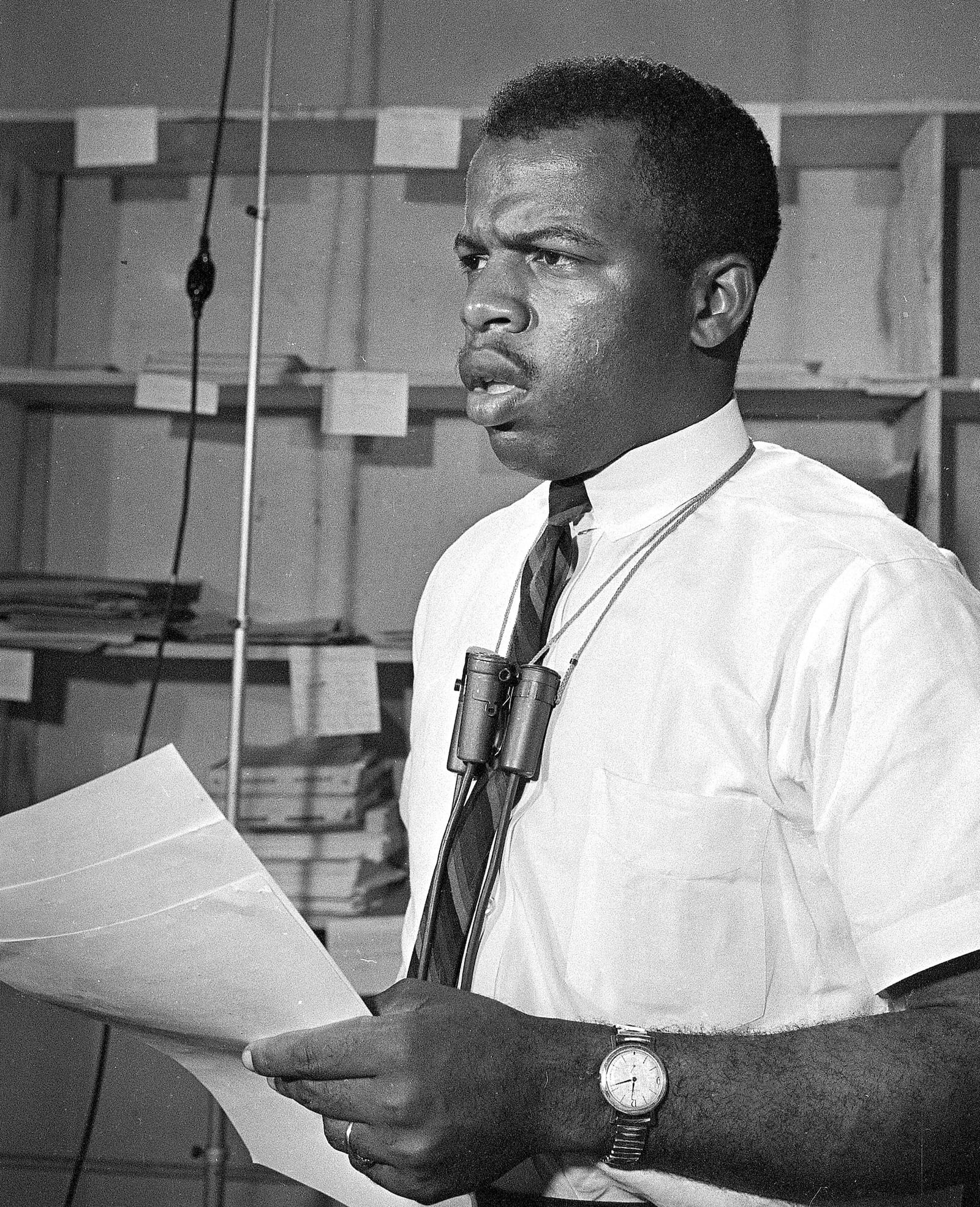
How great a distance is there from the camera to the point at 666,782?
93 cm

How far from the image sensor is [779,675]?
91 centimetres

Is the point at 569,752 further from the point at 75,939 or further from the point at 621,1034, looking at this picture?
the point at 75,939

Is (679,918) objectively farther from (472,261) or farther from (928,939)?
(472,261)

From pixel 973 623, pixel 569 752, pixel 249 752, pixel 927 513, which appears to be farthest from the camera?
pixel 249 752

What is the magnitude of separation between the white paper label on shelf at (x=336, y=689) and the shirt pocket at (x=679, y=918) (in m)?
1.36

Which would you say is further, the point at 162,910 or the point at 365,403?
the point at 365,403

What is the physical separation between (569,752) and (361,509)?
1687 mm

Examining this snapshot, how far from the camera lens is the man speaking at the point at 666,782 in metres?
0.74

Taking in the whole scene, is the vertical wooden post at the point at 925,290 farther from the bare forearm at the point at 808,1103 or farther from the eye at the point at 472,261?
the bare forearm at the point at 808,1103

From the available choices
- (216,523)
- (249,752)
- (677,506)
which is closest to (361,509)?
(216,523)

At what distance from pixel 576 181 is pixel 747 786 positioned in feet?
1.58

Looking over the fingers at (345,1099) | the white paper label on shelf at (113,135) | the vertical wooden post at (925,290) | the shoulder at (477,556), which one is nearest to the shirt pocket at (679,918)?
the fingers at (345,1099)

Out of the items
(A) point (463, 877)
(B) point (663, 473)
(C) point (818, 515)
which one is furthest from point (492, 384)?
(A) point (463, 877)

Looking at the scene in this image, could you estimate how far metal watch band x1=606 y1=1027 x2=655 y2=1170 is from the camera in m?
0.74
